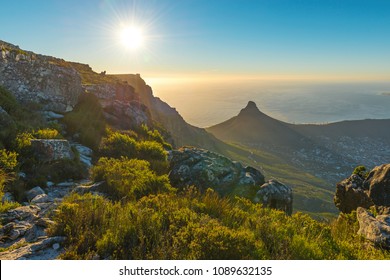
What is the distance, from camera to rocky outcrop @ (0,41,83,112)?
19172mm

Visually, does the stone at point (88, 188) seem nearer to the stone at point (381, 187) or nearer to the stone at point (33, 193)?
the stone at point (33, 193)

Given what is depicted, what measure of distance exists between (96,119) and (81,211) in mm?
16938

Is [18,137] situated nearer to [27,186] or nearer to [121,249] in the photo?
[27,186]

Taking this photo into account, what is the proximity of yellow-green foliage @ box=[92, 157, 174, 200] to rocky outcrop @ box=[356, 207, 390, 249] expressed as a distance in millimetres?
6430

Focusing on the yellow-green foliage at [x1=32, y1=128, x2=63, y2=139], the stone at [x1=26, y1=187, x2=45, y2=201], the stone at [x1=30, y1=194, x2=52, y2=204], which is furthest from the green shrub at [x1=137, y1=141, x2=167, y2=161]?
the stone at [x1=30, y1=194, x2=52, y2=204]

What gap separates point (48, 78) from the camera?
856 inches

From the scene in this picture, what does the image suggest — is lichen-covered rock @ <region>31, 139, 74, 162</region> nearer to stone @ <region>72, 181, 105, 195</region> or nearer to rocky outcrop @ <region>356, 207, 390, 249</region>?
stone @ <region>72, 181, 105, 195</region>

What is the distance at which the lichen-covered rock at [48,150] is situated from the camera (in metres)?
11.2

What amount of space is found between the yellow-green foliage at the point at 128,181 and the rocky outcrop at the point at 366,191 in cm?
727

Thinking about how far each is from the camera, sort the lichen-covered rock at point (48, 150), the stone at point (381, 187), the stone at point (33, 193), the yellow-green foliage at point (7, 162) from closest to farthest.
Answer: the stone at point (33, 193) < the stone at point (381, 187) < the yellow-green foliage at point (7, 162) < the lichen-covered rock at point (48, 150)

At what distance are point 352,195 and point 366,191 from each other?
0.66 metres

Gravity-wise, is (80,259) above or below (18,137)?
below

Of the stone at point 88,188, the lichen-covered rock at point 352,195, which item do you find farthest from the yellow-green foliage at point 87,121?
the lichen-covered rock at point 352,195

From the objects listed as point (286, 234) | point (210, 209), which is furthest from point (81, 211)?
point (286, 234)
